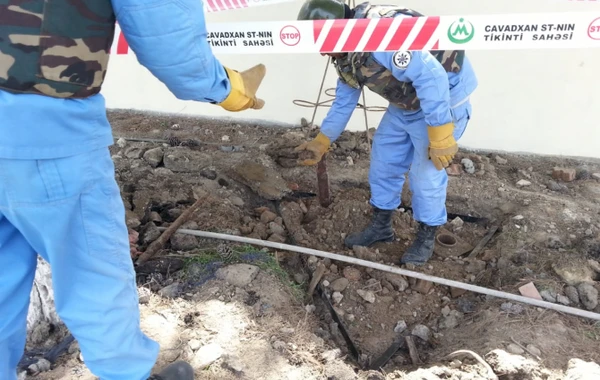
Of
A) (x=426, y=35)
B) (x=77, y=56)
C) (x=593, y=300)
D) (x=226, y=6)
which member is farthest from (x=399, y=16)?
(x=593, y=300)

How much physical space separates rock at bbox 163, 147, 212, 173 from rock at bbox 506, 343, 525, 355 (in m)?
2.87

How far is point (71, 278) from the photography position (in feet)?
5.57

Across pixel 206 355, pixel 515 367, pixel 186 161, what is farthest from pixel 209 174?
pixel 515 367

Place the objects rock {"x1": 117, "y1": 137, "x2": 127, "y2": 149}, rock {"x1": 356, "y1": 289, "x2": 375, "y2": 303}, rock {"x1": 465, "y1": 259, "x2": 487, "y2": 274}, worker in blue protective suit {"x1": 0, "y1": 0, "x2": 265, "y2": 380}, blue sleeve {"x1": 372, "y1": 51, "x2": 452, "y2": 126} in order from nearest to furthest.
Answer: worker in blue protective suit {"x1": 0, "y1": 0, "x2": 265, "y2": 380} → blue sleeve {"x1": 372, "y1": 51, "x2": 452, "y2": 126} → rock {"x1": 356, "y1": 289, "x2": 375, "y2": 303} → rock {"x1": 465, "y1": 259, "x2": 487, "y2": 274} → rock {"x1": 117, "y1": 137, "x2": 127, "y2": 149}

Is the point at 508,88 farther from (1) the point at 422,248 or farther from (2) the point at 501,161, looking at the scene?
(1) the point at 422,248

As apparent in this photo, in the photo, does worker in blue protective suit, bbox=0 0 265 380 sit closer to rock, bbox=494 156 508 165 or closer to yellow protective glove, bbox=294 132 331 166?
yellow protective glove, bbox=294 132 331 166

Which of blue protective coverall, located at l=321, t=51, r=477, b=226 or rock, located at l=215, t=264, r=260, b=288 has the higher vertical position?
blue protective coverall, located at l=321, t=51, r=477, b=226

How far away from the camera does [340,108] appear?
3.34 metres

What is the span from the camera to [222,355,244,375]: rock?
241cm

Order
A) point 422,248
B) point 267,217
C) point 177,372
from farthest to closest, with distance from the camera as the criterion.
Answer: point 267,217
point 422,248
point 177,372

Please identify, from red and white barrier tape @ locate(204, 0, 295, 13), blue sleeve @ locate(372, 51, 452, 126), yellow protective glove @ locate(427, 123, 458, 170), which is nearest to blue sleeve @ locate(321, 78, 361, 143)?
blue sleeve @ locate(372, 51, 452, 126)

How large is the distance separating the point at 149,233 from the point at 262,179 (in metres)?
1.11

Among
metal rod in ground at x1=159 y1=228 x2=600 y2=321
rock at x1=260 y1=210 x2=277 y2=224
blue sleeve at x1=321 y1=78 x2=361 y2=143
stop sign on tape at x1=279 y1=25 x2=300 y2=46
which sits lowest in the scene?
rock at x1=260 y1=210 x2=277 y2=224

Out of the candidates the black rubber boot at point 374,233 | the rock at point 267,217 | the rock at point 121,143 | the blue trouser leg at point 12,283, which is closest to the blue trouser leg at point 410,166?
the black rubber boot at point 374,233
